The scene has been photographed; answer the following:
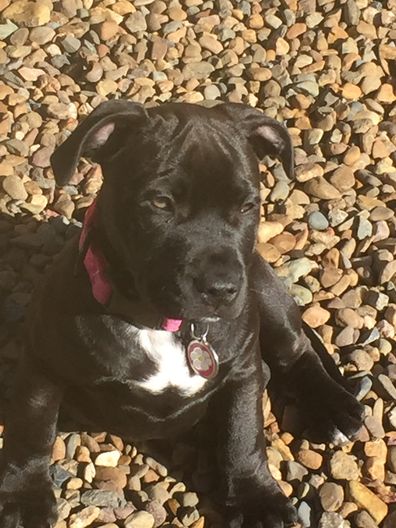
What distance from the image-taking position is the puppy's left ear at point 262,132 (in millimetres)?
3715

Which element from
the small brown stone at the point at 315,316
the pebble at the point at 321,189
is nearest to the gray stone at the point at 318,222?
the pebble at the point at 321,189

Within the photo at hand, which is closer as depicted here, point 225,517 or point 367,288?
point 225,517

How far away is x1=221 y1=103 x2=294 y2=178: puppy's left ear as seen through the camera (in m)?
3.71

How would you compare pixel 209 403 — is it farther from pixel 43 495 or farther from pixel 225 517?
pixel 43 495

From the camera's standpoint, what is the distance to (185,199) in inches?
134

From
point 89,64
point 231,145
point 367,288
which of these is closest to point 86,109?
point 89,64

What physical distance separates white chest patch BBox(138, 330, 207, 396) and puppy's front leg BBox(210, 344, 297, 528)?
0.23 meters

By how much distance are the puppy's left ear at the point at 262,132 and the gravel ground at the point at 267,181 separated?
1028mm

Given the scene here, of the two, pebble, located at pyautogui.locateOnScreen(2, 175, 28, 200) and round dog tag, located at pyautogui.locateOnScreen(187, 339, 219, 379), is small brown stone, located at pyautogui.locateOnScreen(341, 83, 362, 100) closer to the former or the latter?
pebble, located at pyautogui.locateOnScreen(2, 175, 28, 200)

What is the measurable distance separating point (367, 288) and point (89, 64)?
68.0 inches

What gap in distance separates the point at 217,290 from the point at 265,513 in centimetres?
100

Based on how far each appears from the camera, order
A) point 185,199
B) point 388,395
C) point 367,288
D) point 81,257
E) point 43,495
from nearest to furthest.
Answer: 1. point 185,199
2. point 81,257
3. point 43,495
4. point 388,395
5. point 367,288

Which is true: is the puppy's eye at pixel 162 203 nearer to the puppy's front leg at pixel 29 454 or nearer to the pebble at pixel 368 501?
the puppy's front leg at pixel 29 454

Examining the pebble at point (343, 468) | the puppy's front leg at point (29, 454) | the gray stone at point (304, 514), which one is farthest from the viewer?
the pebble at point (343, 468)
